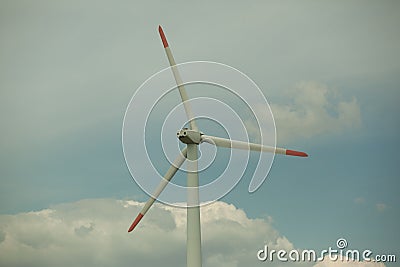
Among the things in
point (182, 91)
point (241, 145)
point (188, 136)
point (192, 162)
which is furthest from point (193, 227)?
point (182, 91)

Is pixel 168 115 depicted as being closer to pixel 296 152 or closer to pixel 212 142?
pixel 212 142

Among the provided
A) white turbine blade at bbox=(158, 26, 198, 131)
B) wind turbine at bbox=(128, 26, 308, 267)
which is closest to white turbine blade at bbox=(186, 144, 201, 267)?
wind turbine at bbox=(128, 26, 308, 267)

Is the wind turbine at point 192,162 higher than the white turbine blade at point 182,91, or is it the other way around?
the white turbine blade at point 182,91

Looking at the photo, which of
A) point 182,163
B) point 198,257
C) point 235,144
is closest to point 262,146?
point 235,144

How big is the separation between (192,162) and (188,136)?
101 centimetres

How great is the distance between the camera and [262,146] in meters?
28.6

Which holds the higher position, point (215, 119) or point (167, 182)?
point (215, 119)

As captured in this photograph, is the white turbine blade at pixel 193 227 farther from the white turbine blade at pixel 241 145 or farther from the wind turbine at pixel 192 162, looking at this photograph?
the white turbine blade at pixel 241 145

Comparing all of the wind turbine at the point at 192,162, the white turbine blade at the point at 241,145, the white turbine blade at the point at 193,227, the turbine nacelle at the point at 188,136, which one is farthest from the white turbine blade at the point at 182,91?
the white turbine blade at the point at 193,227

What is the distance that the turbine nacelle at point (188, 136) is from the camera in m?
26.1

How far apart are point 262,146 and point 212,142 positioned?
7.69 ft

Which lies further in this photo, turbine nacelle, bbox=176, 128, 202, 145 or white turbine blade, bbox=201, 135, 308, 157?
white turbine blade, bbox=201, 135, 308, 157

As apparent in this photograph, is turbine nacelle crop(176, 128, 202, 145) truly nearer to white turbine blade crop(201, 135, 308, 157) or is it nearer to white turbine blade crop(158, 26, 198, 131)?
white turbine blade crop(201, 135, 308, 157)

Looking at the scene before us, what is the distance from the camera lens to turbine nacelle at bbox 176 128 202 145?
26.1 meters
